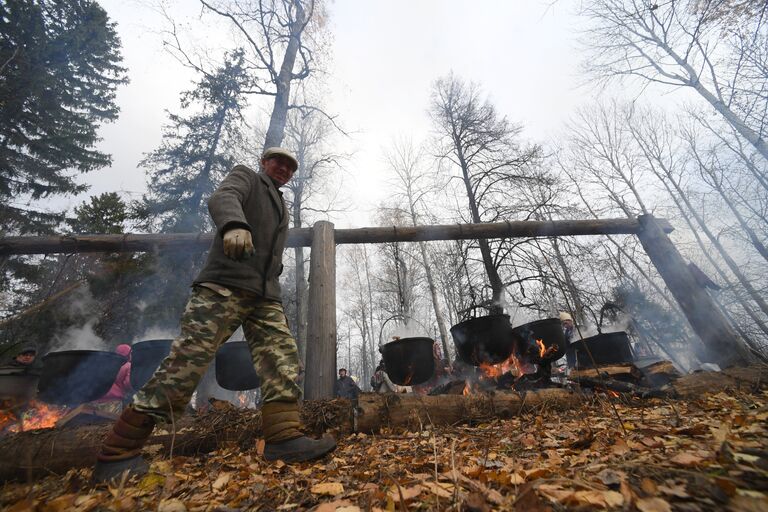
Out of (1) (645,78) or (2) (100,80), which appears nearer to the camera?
(1) (645,78)

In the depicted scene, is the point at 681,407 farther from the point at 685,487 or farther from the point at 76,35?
the point at 76,35

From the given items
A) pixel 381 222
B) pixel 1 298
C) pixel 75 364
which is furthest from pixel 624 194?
pixel 1 298

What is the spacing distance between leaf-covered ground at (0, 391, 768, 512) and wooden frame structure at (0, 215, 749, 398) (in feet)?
5.40

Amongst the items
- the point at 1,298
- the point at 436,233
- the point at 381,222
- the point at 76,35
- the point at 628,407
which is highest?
A: the point at 76,35

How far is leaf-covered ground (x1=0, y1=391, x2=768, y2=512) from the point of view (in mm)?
1011

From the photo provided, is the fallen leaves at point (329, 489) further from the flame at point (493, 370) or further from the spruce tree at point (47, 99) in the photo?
the spruce tree at point (47, 99)

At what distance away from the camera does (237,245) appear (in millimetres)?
2053

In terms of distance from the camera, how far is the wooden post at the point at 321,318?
3.95 metres

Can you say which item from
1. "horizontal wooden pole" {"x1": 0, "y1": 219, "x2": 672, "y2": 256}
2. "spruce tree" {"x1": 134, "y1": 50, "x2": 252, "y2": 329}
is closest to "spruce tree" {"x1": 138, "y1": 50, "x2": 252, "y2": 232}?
"spruce tree" {"x1": 134, "y1": 50, "x2": 252, "y2": 329}

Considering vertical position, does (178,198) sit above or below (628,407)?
above

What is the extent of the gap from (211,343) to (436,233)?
13.0 ft

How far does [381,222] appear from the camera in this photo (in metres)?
16.9

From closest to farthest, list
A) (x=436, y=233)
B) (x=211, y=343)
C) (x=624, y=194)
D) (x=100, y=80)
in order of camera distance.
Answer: (x=211, y=343) < (x=436, y=233) < (x=100, y=80) < (x=624, y=194)

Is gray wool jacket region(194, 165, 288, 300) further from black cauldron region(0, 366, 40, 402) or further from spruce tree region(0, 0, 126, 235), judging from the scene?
spruce tree region(0, 0, 126, 235)
